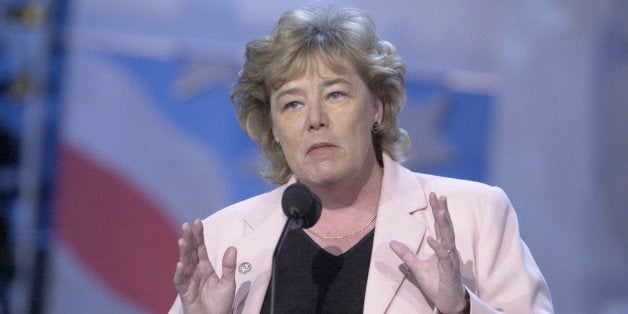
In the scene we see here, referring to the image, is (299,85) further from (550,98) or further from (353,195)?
(550,98)

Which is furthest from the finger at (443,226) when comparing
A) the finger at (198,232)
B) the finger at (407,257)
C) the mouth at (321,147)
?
the finger at (198,232)

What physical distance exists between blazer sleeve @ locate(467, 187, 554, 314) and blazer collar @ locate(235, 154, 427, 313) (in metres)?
0.19

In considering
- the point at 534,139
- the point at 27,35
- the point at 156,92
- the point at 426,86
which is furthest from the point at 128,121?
the point at 534,139

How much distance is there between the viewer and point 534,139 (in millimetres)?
4117

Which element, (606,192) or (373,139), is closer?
(373,139)

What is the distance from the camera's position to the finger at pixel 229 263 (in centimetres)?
221

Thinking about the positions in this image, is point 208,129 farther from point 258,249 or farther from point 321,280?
point 321,280

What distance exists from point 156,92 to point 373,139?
5.00ft

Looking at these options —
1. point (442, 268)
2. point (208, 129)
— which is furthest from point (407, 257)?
point (208, 129)

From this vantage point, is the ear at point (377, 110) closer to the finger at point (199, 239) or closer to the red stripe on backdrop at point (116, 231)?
the finger at point (199, 239)

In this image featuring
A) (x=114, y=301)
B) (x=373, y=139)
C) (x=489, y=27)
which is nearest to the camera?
(x=373, y=139)

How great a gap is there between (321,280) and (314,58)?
0.66m

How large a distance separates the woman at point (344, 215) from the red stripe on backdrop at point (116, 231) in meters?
1.15

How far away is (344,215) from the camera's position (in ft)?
8.46
